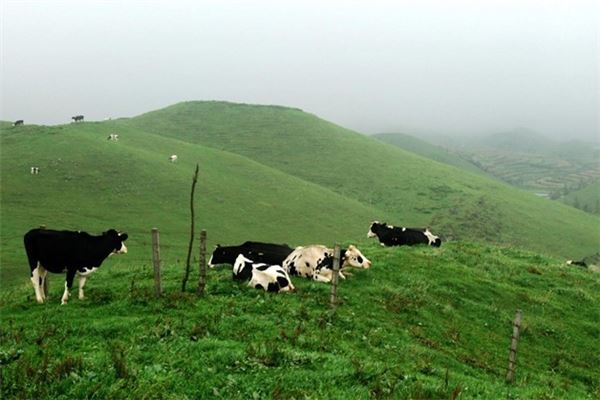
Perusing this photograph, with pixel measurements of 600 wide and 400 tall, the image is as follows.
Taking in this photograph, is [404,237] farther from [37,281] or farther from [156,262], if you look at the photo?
[37,281]

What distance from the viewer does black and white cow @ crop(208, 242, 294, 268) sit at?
62.4 feet

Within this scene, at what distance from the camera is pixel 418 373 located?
11383 mm

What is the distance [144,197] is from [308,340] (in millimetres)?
48300

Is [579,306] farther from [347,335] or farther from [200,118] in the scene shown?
[200,118]

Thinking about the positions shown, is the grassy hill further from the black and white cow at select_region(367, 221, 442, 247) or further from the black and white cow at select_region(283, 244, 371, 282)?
the black and white cow at select_region(367, 221, 442, 247)

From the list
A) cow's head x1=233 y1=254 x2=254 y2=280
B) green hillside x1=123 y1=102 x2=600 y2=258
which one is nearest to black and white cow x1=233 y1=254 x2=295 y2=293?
cow's head x1=233 y1=254 x2=254 y2=280

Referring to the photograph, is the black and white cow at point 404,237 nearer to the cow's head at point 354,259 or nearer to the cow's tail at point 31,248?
the cow's head at point 354,259

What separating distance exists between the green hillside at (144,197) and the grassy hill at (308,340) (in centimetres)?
2134

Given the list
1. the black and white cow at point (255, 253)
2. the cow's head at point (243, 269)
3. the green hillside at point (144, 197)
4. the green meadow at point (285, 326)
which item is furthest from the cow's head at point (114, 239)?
the green hillside at point (144, 197)

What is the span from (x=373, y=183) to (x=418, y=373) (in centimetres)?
8082

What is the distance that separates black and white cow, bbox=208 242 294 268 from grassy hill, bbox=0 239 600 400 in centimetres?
141

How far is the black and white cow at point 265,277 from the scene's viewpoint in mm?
16234

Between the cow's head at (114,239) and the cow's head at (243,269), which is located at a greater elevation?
the cow's head at (114,239)

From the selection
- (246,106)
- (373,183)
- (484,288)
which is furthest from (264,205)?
(246,106)
